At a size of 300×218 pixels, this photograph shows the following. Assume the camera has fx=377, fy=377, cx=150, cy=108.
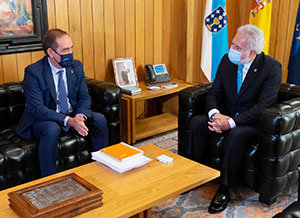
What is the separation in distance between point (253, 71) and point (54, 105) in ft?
5.09

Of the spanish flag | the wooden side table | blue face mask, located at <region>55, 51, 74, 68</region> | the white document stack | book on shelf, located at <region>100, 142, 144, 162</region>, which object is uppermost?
the spanish flag

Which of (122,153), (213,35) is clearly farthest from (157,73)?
(122,153)

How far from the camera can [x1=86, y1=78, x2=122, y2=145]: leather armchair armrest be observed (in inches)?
123

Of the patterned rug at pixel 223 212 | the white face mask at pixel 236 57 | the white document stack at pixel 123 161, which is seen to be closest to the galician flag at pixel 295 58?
the white face mask at pixel 236 57

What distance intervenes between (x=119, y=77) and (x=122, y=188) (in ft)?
7.20

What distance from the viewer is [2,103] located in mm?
3039

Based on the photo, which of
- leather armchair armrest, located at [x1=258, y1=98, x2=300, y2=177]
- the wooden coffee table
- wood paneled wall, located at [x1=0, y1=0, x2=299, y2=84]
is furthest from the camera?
wood paneled wall, located at [x1=0, y1=0, x2=299, y2=84]

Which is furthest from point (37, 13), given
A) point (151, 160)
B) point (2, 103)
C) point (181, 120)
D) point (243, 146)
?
point (243, 146)

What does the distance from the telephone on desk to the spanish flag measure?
111 centimetres

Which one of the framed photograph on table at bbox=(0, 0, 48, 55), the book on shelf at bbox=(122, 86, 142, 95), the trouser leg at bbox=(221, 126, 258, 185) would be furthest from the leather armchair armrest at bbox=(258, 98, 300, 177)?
the framed photograph on table at bbox=(0, 0, 48, 55)

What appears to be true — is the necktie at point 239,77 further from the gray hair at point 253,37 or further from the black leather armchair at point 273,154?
the black leather armchair at point 273,154

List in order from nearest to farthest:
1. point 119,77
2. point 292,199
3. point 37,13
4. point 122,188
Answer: point 122,188 → point 292,199 → point 37,13 → point 119,77

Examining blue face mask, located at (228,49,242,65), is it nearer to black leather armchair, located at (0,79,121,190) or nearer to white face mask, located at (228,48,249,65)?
white face mask, located at (228,48,249,65)

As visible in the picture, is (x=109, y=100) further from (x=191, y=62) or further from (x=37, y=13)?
(x=191, y=62)
